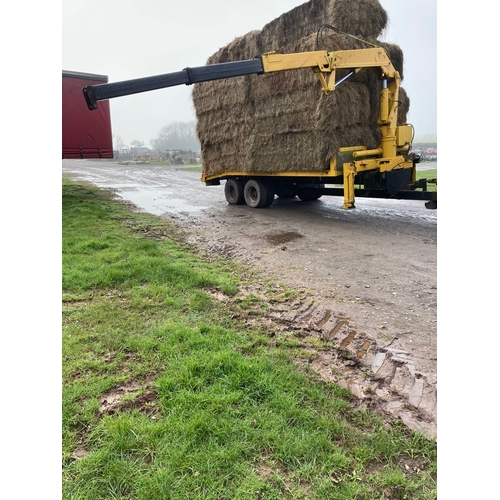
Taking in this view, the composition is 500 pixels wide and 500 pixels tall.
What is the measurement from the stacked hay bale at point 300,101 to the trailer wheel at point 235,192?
0.65 metres

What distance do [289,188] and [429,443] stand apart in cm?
947

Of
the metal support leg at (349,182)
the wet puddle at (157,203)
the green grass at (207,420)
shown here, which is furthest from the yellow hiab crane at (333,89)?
the green grass at (207,420)

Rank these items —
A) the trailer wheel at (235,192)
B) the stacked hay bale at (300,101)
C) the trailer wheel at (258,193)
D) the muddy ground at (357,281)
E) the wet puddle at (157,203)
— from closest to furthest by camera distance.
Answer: the muddy ground at (357,281), the stacked hay bale at (300,101), the trailer wheel at (258,193), the wet puddle at (157,203), the trailer wheel at (235,192)

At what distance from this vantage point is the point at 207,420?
2.39m

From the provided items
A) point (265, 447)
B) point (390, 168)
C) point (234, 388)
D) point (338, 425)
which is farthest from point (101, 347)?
point (390, 168)

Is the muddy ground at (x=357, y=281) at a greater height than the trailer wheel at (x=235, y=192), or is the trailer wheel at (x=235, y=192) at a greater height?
the trailer wheel at (x=235, y=192)

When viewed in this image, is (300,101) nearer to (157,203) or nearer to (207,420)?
(157,203)

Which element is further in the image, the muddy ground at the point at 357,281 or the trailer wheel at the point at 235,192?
the trailer wheel at the point at 235,192

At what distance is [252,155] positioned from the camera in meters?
10.3

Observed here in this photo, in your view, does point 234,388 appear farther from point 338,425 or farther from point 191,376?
point 338,425

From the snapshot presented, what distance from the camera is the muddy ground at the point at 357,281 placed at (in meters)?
2.97

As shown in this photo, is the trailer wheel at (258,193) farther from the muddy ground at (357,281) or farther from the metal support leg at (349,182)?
the metal support leg at (349,182)

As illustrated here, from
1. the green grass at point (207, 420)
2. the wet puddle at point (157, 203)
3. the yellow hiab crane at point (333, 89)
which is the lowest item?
the green grass at point (207, 420)

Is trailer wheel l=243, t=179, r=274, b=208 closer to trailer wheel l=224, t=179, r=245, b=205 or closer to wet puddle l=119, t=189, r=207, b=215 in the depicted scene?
trailer wheel l=224, t=179, r=245, b=205
